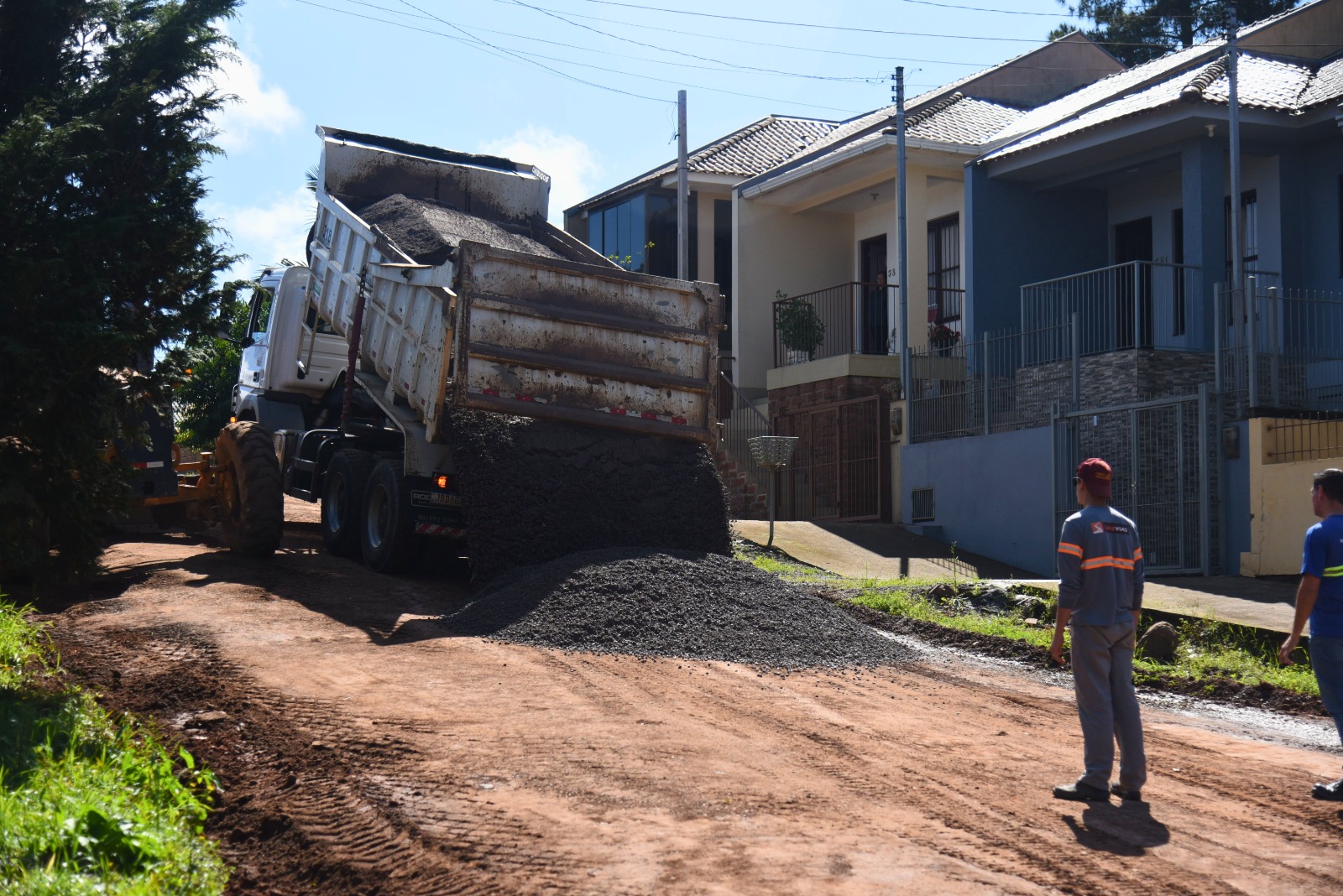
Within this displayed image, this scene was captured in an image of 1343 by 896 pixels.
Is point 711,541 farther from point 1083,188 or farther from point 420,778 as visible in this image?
point 1083,188

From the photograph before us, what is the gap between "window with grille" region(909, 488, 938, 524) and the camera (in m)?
20.3

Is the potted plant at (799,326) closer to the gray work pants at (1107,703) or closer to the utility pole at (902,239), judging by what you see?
the utility pole at (902,239)

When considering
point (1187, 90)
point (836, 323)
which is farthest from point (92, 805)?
point (836, 323)

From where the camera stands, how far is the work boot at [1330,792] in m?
6.37

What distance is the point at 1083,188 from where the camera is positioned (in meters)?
22.6

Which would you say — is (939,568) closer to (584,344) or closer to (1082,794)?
(584,344)

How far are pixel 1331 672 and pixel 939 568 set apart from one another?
36.3ft

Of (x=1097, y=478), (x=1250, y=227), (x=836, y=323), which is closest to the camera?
(x=1097, y=478)

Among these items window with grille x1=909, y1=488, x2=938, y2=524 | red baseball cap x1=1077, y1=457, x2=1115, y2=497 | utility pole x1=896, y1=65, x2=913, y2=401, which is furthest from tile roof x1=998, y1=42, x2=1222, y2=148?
red baseball cap x1=1077, y1=457, x2=1115, y2=497

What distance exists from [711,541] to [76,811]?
758 cm

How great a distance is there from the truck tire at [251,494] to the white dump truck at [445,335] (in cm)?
4

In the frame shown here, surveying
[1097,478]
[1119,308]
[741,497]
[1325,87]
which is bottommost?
[741,497]

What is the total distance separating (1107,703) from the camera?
6.29 m

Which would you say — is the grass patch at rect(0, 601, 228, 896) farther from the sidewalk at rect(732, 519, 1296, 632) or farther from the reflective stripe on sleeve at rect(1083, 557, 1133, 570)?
the sidewalk at rect(732, 519, 1296, 632)
